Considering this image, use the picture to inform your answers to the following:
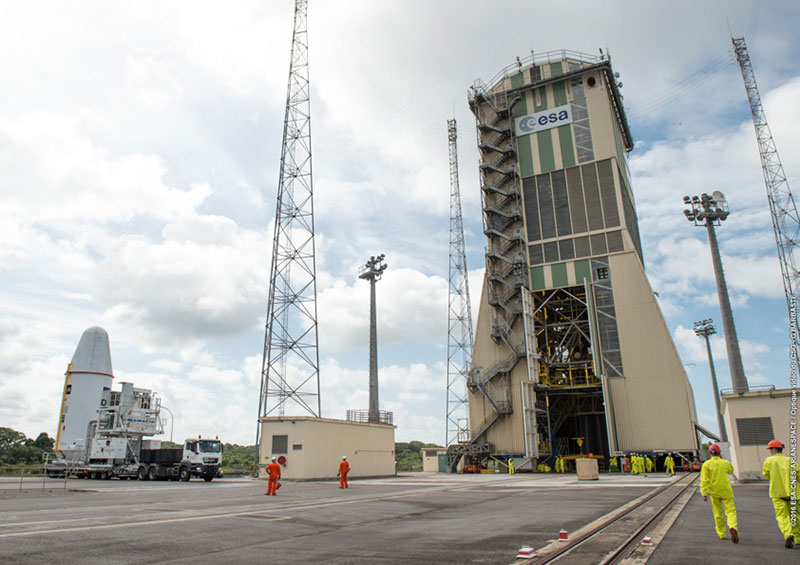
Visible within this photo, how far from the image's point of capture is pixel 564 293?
1716 inches

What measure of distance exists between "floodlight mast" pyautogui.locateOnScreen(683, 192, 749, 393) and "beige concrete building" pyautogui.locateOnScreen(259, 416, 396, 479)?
3081 cm

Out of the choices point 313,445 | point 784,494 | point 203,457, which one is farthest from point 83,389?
point 784,494

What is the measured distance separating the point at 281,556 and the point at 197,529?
332 cm

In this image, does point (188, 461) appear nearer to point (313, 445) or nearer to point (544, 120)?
point (313, 445)

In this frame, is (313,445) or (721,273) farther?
(721,273)

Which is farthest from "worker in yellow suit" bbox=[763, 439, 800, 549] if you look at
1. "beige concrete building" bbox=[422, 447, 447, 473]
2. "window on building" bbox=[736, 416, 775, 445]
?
"beige concrete building" bbox=[422, 447, 447, 473]

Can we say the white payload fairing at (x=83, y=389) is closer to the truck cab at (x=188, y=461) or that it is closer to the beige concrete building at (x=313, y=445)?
the truck cab at (x=188, y=461)

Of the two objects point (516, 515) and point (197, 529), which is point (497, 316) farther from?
point (197, 529)

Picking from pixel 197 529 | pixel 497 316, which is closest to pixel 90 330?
pixel 497 316

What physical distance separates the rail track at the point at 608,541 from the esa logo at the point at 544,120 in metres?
38.1

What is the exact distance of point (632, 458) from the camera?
Result: 35.3 metres

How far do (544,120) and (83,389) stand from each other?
4321 cm

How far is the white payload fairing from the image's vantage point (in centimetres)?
3803

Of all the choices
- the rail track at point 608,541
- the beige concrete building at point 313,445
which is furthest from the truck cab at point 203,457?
the rail track at point 608,541
